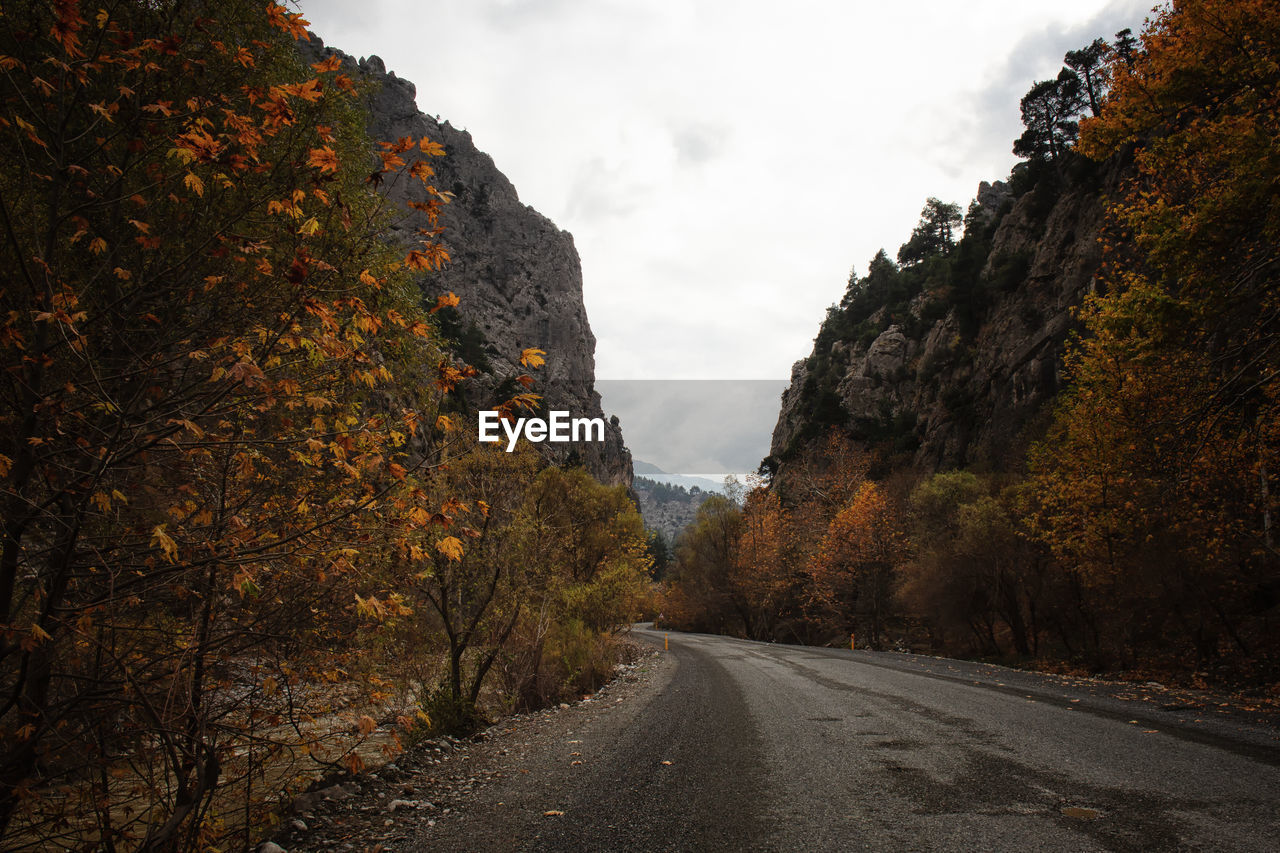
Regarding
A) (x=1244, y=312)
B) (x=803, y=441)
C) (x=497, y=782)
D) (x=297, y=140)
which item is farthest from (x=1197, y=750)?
(x=803, y=441)

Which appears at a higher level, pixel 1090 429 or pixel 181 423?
pixel 1090 429

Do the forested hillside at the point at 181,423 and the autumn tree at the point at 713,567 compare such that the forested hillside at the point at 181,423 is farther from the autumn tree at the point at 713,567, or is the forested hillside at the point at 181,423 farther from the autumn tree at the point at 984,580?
the autumn tree at the point at 713,567

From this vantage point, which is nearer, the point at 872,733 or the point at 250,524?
the point at 250,524

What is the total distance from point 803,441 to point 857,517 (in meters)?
31.9

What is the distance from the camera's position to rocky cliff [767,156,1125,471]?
36875mm

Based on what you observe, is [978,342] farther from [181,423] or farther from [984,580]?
[181,423]

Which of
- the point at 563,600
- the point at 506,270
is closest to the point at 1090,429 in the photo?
the point at 563,600

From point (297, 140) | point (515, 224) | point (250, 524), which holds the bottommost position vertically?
point (250, 524)

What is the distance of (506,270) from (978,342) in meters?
71.5

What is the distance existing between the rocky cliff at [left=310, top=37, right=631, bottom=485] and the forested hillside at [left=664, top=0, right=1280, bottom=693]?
44.3m

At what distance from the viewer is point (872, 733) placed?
24.8 feet

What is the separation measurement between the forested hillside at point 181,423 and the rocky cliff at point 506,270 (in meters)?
75.2

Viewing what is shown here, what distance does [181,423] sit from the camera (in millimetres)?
2693

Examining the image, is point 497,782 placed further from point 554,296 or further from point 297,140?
point 554,296
